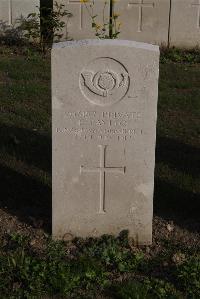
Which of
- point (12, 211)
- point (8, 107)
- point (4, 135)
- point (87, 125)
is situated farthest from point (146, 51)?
point (8, 107)

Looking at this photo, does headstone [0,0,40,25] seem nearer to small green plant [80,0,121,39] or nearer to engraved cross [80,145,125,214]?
small green plant [80,0,121,39]

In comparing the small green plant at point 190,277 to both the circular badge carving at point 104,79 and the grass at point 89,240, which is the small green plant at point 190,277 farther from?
the circular badge carving at point 104,79

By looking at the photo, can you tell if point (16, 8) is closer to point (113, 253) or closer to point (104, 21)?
point (104, 21)

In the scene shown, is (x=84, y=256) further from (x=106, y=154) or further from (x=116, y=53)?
(x=116, y=53)

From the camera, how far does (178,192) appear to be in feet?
19.0

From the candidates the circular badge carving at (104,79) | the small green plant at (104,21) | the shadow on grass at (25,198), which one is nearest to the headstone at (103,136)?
the circular badge carving at (104,79)

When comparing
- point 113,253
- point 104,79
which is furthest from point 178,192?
point 104,79

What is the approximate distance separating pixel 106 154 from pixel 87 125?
0.93 ft

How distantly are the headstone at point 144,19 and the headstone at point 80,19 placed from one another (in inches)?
11.5

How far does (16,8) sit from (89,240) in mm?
6871

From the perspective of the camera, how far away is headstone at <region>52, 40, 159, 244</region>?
4.48m

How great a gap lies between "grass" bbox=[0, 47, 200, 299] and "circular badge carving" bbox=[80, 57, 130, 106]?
3.71 feet

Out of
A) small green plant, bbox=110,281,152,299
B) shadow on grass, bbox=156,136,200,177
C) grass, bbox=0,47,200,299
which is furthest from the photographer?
shadow on grass, bbox=156,136,200,177

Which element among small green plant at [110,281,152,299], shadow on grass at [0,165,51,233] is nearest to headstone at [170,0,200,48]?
shadow on grass at [0,165,51,233]
